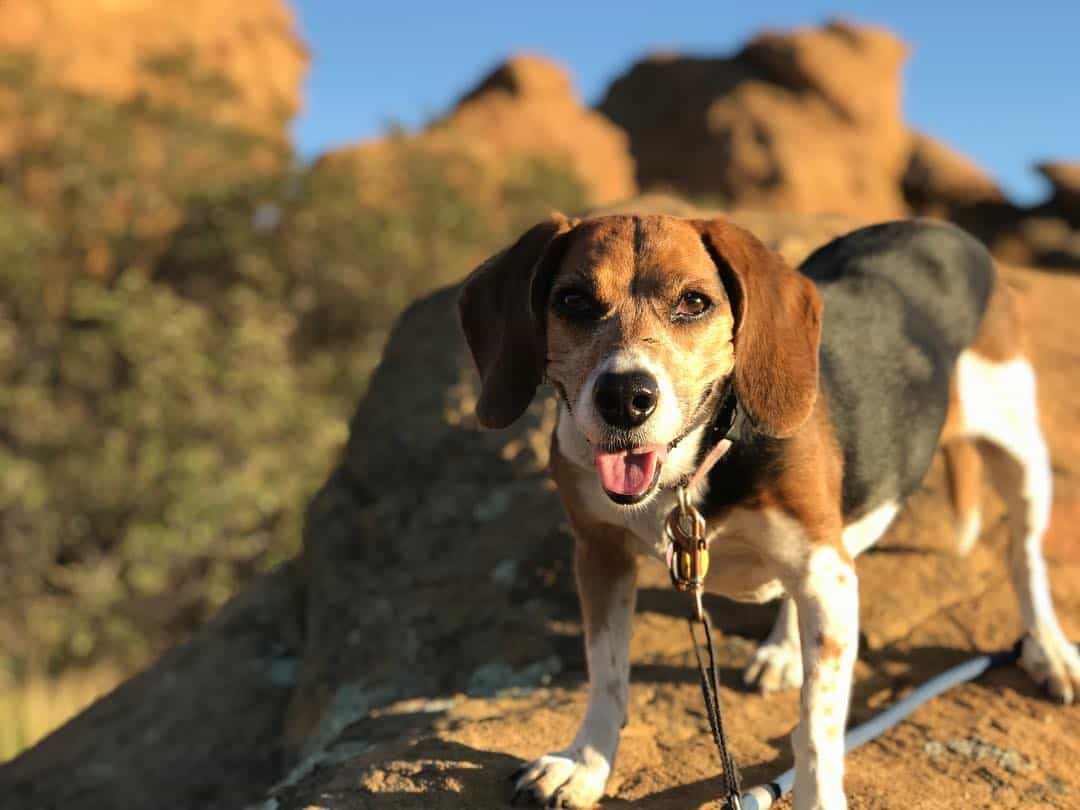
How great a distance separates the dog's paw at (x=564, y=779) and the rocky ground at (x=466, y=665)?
0.30ft

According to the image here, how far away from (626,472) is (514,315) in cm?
63

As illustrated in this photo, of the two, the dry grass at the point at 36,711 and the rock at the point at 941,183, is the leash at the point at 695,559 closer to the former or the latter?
the dry grass at the point at 36,711

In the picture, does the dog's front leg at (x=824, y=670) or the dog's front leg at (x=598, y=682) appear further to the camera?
the dog's front leg at (x=598, y=682)

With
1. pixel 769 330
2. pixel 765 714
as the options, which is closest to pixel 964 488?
pixel 765 714

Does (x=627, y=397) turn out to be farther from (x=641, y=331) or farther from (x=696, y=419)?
(x=696, y=419)

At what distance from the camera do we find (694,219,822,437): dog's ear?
291 centimetres

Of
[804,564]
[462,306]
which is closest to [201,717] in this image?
[462,306]

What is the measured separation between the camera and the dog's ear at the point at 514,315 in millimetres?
3074

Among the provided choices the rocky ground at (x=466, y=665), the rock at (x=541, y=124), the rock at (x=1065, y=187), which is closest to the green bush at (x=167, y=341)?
the rocky ground at (x=466, y=665)

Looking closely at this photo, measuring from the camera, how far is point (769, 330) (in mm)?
2951

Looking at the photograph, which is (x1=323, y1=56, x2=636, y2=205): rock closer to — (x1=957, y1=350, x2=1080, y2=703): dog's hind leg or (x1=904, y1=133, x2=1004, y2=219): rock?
(x1=904, y1=133, x2=1004, y2=219): rock

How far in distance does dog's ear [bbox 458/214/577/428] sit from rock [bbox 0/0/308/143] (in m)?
13.6

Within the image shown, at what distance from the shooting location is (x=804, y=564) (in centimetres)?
303

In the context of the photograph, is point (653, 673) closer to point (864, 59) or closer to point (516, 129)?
point (516, 129)
